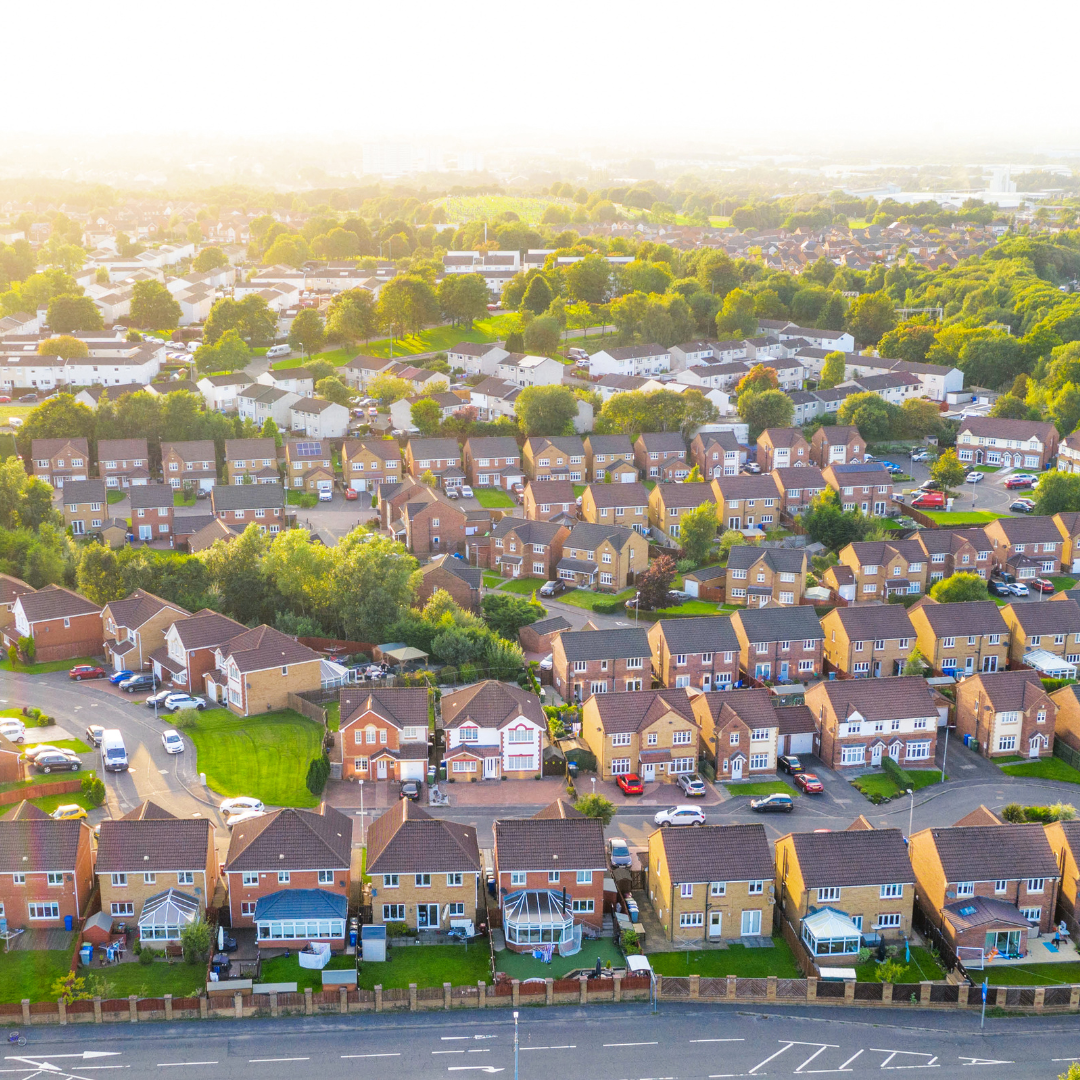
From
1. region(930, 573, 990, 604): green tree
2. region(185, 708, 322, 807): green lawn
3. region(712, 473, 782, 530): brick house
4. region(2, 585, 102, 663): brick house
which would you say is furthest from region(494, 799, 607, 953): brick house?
region(712, 473, 782, 530): brick house

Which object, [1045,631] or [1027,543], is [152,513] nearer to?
[1045,631]

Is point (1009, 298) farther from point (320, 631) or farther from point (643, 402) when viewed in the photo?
point (320, 631)

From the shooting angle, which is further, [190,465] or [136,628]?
[190,465]

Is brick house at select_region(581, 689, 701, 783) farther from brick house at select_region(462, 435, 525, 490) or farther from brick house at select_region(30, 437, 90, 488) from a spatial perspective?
brick house at select_region(30, 437, 90, 488)

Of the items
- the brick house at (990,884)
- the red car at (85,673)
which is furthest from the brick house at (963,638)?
the red car at (85,673)

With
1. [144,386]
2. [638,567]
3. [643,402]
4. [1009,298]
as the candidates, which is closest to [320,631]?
[638,567]

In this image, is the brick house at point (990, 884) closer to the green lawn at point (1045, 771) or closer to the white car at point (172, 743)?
the green lawn at point (1045, 771)

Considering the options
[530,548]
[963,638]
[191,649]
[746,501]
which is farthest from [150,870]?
[746,501]

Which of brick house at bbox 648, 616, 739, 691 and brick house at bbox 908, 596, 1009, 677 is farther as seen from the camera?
brick house at bbox 908, 596, 1009, 677
